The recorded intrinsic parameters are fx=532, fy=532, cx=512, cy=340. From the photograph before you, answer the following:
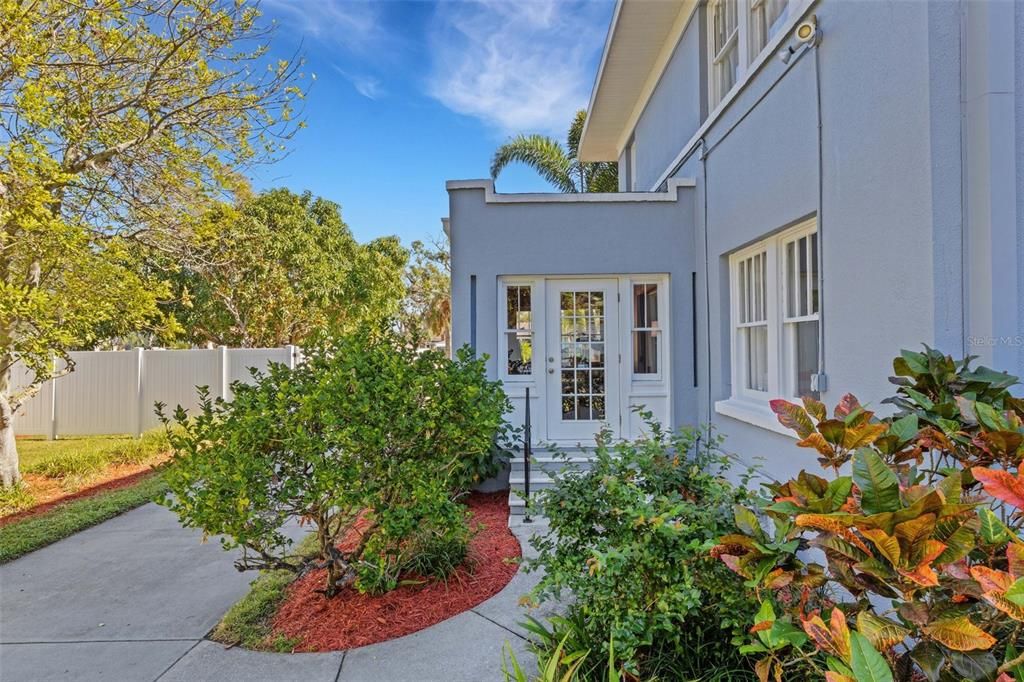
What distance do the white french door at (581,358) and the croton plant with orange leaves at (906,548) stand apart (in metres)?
4.29

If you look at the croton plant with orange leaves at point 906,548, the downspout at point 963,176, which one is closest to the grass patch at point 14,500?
the croton plant with orange leaves at point 906,548

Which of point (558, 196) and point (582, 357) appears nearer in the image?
point (558, 196)

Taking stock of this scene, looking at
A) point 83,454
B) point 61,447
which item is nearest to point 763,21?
point 83,454

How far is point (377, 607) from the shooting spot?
3.40 metres

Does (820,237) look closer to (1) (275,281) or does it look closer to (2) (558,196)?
(2) (558,196)

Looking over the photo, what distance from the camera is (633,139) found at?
10383 mm

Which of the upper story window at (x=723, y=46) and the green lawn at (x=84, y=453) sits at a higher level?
the upper story window at (x=723, y=46)

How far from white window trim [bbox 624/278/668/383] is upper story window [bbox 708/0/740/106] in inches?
82.3

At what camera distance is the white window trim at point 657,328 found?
20.6ft

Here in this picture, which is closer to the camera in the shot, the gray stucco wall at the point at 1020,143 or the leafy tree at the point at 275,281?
the gray stucco wall at the point at 1020,143

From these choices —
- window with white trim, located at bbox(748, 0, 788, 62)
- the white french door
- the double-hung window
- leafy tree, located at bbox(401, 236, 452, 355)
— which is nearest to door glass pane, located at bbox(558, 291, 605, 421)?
the white french door

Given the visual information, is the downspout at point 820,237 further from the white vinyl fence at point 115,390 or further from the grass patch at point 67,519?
the white vinyl fence at point 115,390

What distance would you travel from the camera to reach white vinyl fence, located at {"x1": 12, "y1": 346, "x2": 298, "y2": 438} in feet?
35.0

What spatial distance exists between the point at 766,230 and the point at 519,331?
114 inches
